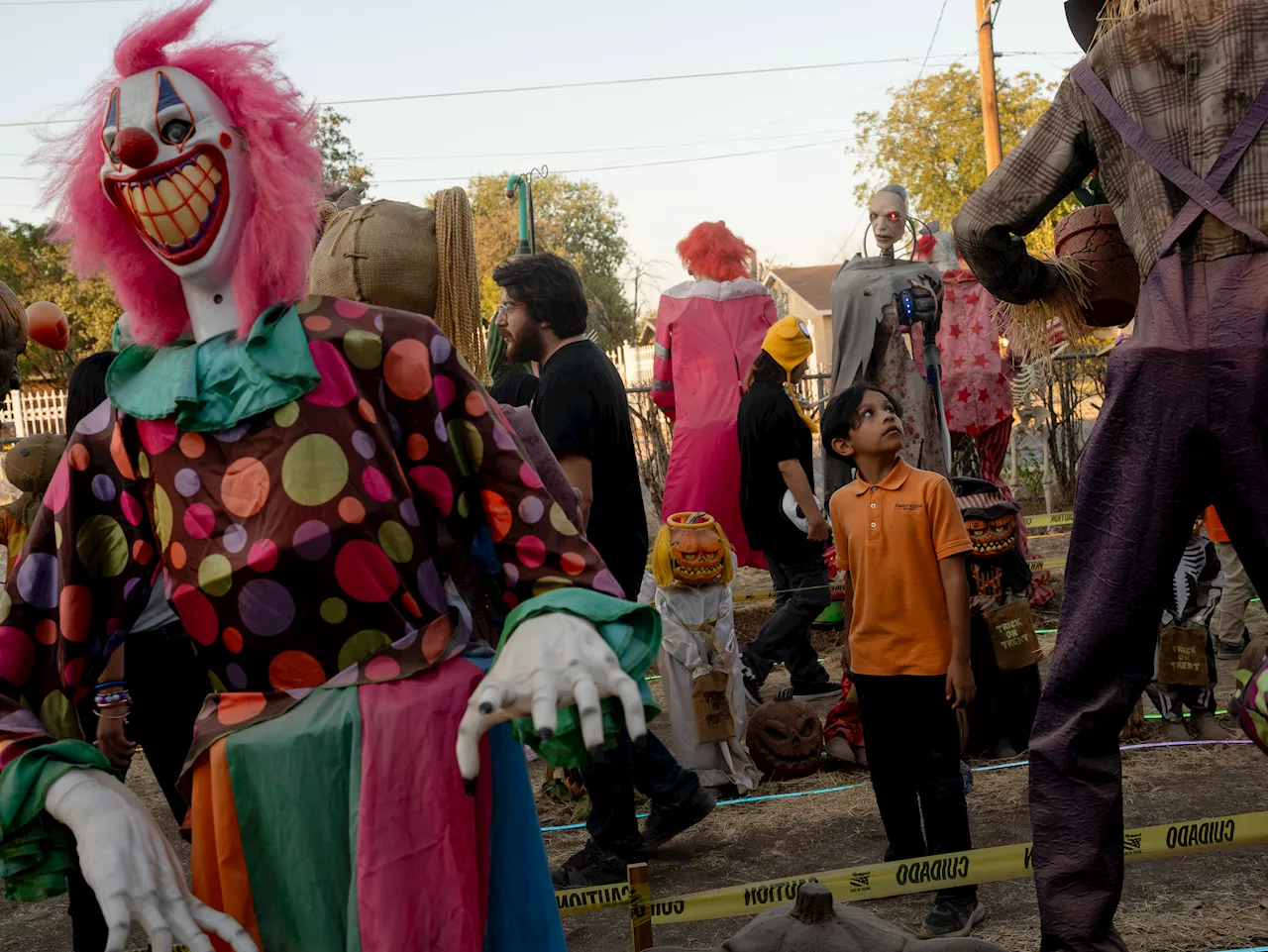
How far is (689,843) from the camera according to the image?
434 centimetres

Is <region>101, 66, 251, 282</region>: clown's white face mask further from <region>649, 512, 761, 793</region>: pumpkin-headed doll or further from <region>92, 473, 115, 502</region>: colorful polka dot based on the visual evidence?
<region>649, 512, 761, 793</region>: pumpkin-headed doll

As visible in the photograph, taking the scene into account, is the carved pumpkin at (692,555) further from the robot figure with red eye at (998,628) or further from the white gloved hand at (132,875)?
the white gloved hand at (132,875)

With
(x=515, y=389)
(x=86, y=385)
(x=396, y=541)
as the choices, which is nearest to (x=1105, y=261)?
(x=396, y=541)

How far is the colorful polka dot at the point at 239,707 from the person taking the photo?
1.73 metres

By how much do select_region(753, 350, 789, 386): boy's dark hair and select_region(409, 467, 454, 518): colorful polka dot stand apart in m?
3.86

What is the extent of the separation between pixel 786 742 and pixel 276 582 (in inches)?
133

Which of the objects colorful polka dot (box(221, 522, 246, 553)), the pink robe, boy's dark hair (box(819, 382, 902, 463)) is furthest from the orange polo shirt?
the pink robe

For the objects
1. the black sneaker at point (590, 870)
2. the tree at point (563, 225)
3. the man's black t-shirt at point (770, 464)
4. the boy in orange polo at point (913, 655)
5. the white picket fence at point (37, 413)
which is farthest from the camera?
the tree at point (563, 225)

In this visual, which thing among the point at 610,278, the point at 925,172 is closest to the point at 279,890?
the point at 925,172

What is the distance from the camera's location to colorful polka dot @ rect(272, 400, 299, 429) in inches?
68.3

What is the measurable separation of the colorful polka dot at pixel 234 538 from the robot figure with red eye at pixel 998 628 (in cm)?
323

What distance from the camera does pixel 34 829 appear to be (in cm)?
165

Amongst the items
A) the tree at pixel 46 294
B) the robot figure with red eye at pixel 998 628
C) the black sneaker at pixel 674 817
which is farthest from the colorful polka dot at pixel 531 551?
the tree at pixel 46 294

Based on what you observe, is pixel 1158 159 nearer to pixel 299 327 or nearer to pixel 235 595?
pixel 299 327
